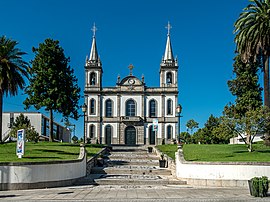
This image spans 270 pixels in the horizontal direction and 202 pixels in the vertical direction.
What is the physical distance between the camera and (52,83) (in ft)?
124

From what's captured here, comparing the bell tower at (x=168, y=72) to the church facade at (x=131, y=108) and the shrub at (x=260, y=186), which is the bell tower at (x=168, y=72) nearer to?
the church facade at (x=131, y=108)

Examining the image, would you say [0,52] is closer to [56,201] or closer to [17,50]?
[17,50]

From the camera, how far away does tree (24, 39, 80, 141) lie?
37875mm

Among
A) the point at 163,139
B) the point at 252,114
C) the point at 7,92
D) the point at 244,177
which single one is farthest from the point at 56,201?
the point at 163,139

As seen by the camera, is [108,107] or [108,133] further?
[108,107]

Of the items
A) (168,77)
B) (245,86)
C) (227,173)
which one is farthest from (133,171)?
(168,77)

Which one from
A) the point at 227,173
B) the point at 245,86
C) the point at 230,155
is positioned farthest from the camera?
the point at 245,86

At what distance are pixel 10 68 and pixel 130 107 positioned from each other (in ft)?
89.9

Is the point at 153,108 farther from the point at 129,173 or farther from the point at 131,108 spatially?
the point at 129,173

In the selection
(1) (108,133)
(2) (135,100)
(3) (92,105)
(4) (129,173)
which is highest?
(2) (135,100)

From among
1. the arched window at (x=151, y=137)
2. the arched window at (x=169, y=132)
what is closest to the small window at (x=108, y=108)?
the arched window at (x=151, y=137)

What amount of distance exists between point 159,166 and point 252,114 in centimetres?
754

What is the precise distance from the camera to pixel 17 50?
34500 millimetres

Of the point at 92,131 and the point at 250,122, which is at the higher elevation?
the point at 92,131
